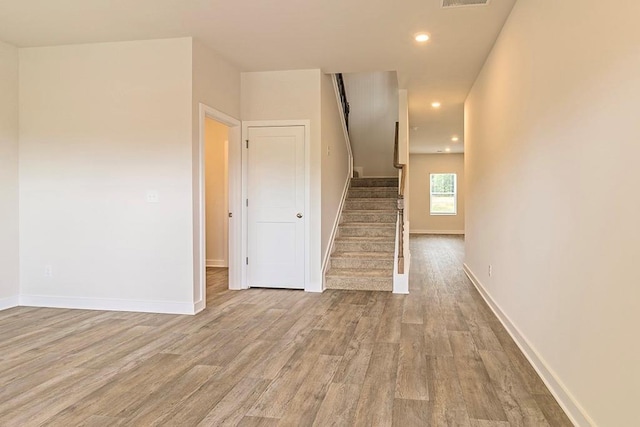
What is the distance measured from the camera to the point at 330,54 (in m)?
4.65

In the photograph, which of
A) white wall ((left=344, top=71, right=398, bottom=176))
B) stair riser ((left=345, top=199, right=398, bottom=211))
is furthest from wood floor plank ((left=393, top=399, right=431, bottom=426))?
white wall ((left=344, top=71, right=398, bottom=176))

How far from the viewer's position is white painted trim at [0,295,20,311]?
438cm

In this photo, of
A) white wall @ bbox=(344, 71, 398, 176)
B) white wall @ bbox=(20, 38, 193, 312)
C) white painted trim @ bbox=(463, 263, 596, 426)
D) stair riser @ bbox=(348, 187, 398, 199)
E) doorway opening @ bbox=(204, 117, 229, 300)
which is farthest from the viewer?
white wall @ bbox=(344, 71, 398, 176)

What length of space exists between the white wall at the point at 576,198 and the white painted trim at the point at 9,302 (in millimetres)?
4802

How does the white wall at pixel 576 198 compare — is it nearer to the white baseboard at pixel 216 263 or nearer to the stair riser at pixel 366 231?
the stair riser at pixel 366 231

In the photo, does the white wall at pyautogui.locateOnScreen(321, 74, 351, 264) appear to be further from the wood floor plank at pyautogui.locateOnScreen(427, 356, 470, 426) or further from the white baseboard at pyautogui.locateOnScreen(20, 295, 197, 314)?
the wood floor plank at pyautogui.locateOnScreen(427, 356, 470, 426)

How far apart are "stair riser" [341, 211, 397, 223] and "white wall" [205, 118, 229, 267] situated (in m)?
1.90

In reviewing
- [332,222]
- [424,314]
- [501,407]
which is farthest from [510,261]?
[332,222]

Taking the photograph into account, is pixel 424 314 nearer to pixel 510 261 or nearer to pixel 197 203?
pixel 510 261

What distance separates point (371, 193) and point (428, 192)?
6.92 metres

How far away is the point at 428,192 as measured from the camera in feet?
44.8

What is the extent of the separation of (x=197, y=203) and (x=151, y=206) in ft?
1.50

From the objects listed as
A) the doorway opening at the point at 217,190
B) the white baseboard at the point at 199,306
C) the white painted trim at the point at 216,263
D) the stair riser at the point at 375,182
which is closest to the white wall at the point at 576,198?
the white baseboard at the point at 199,306

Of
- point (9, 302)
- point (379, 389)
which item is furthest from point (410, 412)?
point (9, 302)
